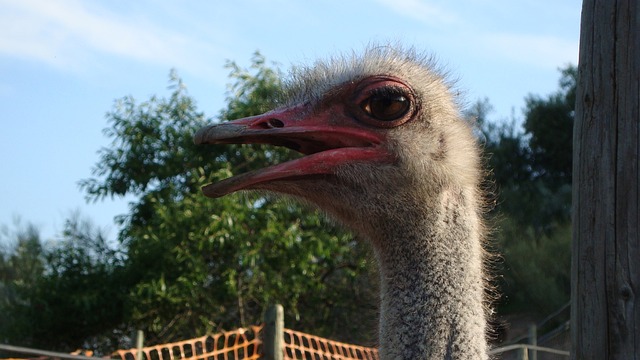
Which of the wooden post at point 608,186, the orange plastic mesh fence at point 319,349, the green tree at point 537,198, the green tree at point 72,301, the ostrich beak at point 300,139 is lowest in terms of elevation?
the wooden post at point 608,186

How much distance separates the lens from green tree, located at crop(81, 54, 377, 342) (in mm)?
9266

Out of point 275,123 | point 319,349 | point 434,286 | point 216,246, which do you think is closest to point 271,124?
point 275,123

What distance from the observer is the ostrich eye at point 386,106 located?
242 cm

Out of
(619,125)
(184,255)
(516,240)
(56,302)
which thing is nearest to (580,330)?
(619,125)

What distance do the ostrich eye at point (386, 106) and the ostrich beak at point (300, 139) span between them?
0.05m

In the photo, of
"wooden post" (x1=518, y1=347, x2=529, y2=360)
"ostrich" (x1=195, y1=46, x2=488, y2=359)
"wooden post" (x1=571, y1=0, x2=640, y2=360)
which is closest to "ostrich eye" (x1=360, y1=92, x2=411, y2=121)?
"ostrich" (x1=195, y1=46, x2=488, y2=359)

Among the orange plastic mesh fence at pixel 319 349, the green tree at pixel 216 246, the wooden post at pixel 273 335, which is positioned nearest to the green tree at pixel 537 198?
the green tree at pixel 216 246

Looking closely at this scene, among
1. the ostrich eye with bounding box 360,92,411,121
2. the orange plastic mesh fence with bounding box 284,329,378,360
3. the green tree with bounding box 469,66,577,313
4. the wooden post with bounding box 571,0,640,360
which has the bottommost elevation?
the wooden post with bounding box 571,0,640,360

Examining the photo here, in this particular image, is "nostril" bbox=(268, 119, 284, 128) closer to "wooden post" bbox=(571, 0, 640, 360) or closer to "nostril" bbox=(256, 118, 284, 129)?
"nostril" bbox=(256, 118, 284, 129)

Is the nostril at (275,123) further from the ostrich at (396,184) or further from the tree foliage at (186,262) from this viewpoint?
the tree foliage at (186,262)

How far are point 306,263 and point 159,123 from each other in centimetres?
259

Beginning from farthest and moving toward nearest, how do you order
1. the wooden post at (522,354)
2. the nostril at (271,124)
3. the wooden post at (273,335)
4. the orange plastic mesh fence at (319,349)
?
the wooden post at (522,354), the orange plastic mesh fence at (319,349), the wooden post at (273,335), the nostril at (271,124)

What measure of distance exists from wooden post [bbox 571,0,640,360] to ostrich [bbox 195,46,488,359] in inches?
22.3

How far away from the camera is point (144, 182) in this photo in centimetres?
1086
